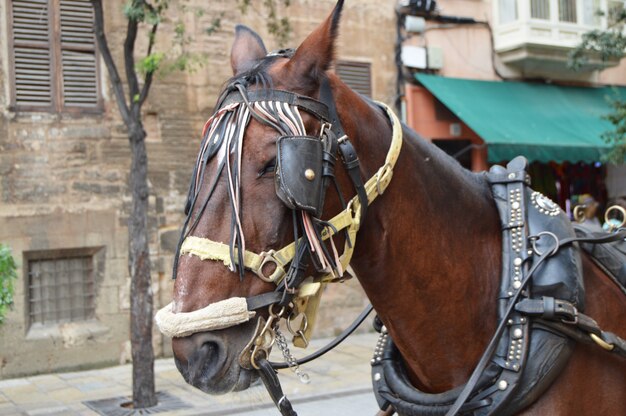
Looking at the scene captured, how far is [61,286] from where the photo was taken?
9.08 meters

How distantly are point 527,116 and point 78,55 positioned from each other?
7.72 m

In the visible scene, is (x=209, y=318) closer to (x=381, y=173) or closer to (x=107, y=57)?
(x=381, y=173)

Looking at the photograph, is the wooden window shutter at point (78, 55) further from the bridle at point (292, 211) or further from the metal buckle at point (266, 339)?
the metal buckle at point (266, 339)

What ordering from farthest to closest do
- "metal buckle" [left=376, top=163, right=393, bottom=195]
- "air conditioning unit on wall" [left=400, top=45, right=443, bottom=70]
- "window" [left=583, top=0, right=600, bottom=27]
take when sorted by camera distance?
Result: "window" [left=583, top=0, right=600, bottom=27] → "air conditioning unit on wall" [left=400, top=45, right=443, bottom=70] → "metal buckle" [left=376, top=163, right=393, bottom=195]

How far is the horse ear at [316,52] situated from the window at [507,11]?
11838 mm

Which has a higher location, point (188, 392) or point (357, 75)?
point (357, 75)

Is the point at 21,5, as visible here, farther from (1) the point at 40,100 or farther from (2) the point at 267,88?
(2) the point at 267,88

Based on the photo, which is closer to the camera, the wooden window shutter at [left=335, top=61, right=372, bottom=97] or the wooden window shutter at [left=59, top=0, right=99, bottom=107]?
the wooden window shutter at [left=59, top=0, right=99, bottom=107]

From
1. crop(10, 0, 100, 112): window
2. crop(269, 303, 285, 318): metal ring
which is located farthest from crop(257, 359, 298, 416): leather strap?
crop(10, 0, 100, 112): window

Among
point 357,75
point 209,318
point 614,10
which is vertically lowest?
point 209,318

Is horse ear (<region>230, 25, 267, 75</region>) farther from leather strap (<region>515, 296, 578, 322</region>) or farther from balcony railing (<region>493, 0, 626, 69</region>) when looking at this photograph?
balcony railing (<region>493, 0, 626, 69</region>)

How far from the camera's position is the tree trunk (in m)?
7.14

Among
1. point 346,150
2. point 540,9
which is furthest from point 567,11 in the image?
point 346,150

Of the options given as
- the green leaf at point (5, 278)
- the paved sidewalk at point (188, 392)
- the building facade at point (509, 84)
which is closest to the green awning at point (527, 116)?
the building facade at point (509, 84)
